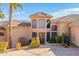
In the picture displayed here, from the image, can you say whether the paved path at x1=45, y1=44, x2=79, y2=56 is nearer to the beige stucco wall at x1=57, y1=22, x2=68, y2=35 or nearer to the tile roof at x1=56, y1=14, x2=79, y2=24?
the beige stucco wall at x1=57, y1=22, x2=68, y2=35

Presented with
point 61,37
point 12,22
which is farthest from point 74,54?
point 12,22

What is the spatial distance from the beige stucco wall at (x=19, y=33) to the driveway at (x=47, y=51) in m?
0.19

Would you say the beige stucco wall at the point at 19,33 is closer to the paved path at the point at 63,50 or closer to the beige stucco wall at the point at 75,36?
the paved path at the point at 63,50

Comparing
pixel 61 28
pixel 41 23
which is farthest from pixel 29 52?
pixel 61 28

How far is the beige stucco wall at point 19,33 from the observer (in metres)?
15.0

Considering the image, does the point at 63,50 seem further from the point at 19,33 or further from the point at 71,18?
the point at 19,33

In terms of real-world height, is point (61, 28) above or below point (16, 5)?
below

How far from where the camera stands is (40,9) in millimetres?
14930

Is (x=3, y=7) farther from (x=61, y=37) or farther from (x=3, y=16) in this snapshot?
(x=61, y=37)

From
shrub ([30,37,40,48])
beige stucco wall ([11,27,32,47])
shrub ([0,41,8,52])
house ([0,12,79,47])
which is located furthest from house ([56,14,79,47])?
shrub ([0,41,8,52])

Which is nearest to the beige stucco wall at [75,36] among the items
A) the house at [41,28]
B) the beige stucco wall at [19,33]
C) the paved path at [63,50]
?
the house at [41,28]

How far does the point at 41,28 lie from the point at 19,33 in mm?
437

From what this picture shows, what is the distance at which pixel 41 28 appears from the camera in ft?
49.4

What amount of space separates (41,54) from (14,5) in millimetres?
1066
